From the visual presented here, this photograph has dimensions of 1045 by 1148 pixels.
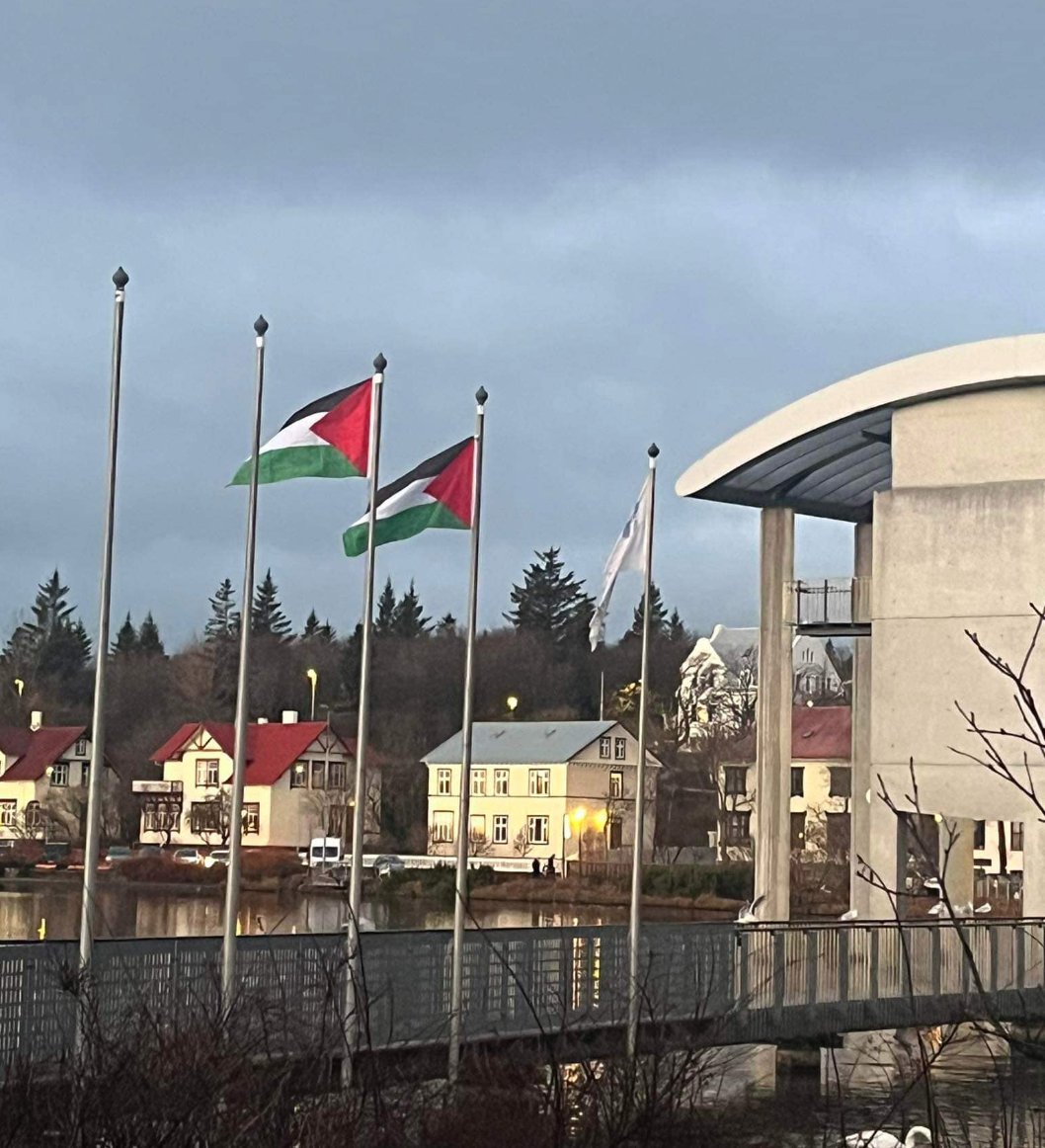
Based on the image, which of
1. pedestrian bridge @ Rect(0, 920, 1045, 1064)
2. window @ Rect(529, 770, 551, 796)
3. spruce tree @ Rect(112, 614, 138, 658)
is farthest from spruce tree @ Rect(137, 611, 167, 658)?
pedestrian bridge @ Rect(0, 920, 1045, 1064)

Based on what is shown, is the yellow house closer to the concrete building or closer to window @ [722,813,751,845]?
window @ [722,813,751,845]

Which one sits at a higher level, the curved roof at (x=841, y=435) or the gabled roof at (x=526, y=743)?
the curved roof at (x=841, y=435)

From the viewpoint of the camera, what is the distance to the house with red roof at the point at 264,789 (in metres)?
114

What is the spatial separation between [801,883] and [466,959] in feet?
199

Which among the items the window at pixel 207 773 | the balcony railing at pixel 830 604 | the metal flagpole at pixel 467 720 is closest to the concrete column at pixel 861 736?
the balcony railing at pixel 830 604

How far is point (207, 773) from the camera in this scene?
118 meters

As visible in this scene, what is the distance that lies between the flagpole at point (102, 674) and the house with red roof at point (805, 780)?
81036 mm

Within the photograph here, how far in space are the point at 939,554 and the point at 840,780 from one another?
71.2 meters

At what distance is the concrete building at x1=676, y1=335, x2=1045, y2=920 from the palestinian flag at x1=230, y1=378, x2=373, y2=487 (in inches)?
637

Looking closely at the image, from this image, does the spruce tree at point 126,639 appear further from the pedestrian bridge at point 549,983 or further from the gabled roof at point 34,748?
the pedestrian bridge at point 549,983

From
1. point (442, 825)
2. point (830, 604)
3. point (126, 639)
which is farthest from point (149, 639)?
point (830, 604)

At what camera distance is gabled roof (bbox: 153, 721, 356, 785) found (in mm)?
113812

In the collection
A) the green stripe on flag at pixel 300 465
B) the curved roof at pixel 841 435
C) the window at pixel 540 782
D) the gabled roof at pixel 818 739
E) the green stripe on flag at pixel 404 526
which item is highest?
the curved roof at pixel 841 435

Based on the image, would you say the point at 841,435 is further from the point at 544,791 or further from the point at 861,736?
the point at 544,791
